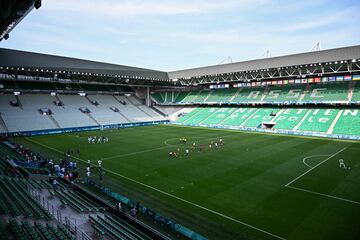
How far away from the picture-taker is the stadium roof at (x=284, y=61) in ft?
145

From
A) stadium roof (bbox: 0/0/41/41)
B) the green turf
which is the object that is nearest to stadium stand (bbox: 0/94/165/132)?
the green turf

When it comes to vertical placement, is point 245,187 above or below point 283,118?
below

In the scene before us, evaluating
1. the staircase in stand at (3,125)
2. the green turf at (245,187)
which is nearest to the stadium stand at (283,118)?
Answer: the green turf at (245,187)

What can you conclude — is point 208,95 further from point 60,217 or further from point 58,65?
point 60,217

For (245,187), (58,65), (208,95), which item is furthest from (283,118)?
(58,65)

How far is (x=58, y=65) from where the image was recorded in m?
49.4

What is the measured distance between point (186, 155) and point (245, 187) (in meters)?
11.6

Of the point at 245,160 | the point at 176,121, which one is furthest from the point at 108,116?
the point at 245,160

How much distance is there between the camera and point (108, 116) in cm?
6256

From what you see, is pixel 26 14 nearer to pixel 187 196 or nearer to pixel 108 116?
pixel 187 196

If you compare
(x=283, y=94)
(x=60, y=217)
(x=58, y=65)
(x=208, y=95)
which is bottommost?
(x=60, y=217)

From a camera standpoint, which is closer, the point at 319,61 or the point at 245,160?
the point at 245,160

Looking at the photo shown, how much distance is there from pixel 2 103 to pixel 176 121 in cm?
3980

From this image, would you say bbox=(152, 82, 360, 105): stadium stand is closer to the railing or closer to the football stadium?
the football stadium
